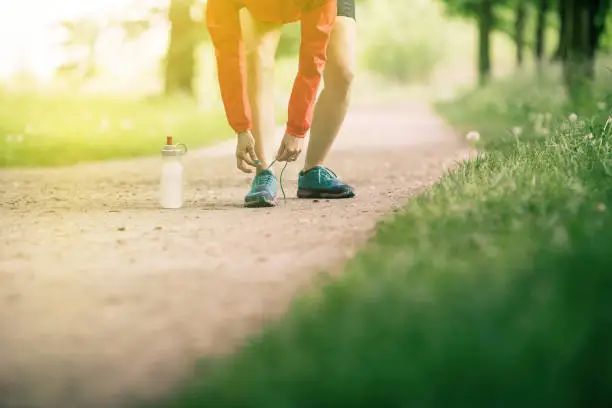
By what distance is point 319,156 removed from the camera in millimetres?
5398

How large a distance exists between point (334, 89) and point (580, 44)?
8.46 metres

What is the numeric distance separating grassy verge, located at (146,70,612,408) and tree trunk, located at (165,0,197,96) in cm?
1176

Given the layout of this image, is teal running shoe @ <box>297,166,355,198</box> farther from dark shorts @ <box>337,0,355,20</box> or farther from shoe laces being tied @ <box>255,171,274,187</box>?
dark shorts @ <box>337,0,355,20</box>

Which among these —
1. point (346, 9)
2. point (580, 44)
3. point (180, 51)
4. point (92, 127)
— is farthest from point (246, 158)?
point (180, 51)

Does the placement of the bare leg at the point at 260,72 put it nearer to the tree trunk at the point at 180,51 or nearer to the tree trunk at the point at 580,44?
the tree trunk at the point at 580,44

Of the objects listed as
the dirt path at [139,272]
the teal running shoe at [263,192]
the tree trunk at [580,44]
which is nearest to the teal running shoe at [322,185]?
the dirt path at [139,272]

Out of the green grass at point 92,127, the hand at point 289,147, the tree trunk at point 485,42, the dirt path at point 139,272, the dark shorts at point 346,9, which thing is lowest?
the dirt path at point 139,272

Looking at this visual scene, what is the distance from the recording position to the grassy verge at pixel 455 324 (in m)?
1.85

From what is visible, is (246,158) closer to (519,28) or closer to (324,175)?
(324,175)

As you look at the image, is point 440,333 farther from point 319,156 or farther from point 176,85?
point 176,85

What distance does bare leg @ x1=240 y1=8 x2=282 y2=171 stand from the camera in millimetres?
5129

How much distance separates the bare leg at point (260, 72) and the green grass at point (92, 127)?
142 inches

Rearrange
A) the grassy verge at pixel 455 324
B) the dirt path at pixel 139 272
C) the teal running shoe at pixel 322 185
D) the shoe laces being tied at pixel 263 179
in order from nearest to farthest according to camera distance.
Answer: the grassy verge at pixel 455 324 → the dirt path at pixel 139 272 → the shoe laces being tied at pixel 263 179 → the teal running shoe at pixel 322 185

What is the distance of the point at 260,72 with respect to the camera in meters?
5.16
